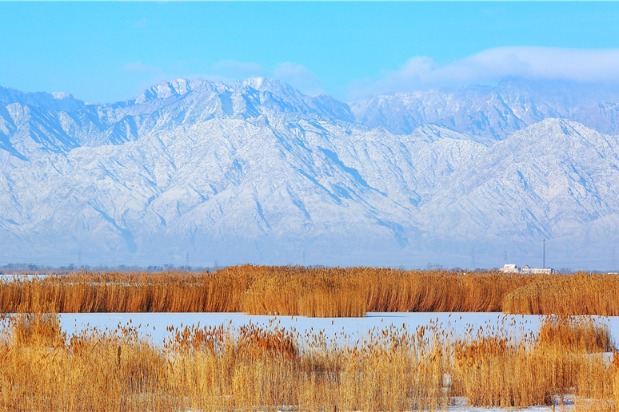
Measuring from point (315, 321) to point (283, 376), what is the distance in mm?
11000

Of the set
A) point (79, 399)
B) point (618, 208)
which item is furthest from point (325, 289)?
point (618, 208)

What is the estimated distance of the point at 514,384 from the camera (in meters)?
12.1

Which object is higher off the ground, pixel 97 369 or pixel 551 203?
pixel 551 203

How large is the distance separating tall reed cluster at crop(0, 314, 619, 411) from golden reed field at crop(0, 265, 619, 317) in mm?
11471

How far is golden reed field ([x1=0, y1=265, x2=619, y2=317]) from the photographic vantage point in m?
26.3

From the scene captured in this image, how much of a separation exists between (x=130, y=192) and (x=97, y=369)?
189 m

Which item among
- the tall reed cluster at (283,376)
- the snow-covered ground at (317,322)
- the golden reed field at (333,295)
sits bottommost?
the tall reed cluster at (283,376)

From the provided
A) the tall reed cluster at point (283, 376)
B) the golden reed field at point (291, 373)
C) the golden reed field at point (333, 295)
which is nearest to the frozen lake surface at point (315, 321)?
the golden reed field at point (333, 295)

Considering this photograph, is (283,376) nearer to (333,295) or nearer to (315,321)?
(315,321)

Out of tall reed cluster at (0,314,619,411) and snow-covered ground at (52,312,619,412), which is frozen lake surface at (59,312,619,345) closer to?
snow-covered ground at (52,312,619,412)

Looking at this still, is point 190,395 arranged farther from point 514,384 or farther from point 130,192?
point 130,192

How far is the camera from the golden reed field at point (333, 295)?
86.2 feet

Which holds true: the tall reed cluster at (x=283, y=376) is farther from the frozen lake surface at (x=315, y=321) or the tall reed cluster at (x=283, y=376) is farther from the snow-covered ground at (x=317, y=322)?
the frozen lake surface at (x=315, y=321)

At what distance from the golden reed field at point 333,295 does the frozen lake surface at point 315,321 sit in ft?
2.41
